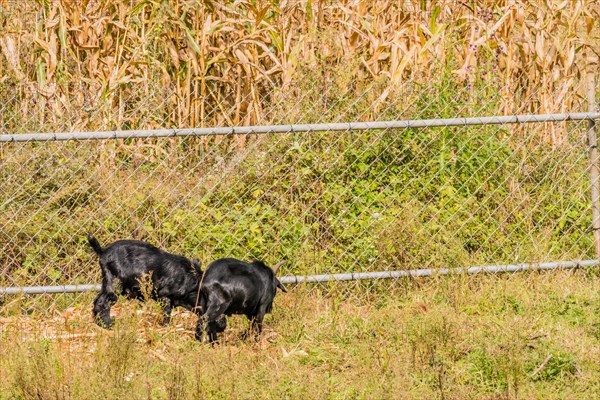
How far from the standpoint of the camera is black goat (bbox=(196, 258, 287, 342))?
19.6ft

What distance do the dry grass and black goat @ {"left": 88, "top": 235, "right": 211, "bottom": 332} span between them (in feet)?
0.69

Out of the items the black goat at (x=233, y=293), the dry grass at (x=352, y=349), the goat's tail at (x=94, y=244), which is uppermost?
the goat's tail at (x=94, y=244)

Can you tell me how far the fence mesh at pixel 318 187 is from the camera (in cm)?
740

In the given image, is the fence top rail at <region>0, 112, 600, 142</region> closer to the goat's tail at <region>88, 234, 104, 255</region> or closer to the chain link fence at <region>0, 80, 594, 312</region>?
the chain link fence at <region>0, 80, 594, 312</region>

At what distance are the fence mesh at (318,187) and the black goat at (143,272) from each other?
2.77ft

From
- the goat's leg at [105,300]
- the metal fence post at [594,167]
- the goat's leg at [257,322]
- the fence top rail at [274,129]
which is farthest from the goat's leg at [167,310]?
the metal fence post at [594,167]

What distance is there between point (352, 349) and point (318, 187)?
6.96 ft

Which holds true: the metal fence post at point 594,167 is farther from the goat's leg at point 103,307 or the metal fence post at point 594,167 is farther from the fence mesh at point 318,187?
the goat's leg at point 103,307

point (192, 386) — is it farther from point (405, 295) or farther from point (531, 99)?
point (531, 99)

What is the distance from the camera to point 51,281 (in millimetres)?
7277

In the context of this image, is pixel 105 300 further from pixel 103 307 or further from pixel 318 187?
pixel 318 187

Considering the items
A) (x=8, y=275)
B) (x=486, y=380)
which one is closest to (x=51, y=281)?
(x=8, y=275)

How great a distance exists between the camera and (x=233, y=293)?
5.98 metres

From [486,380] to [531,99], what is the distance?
4.30 meters
